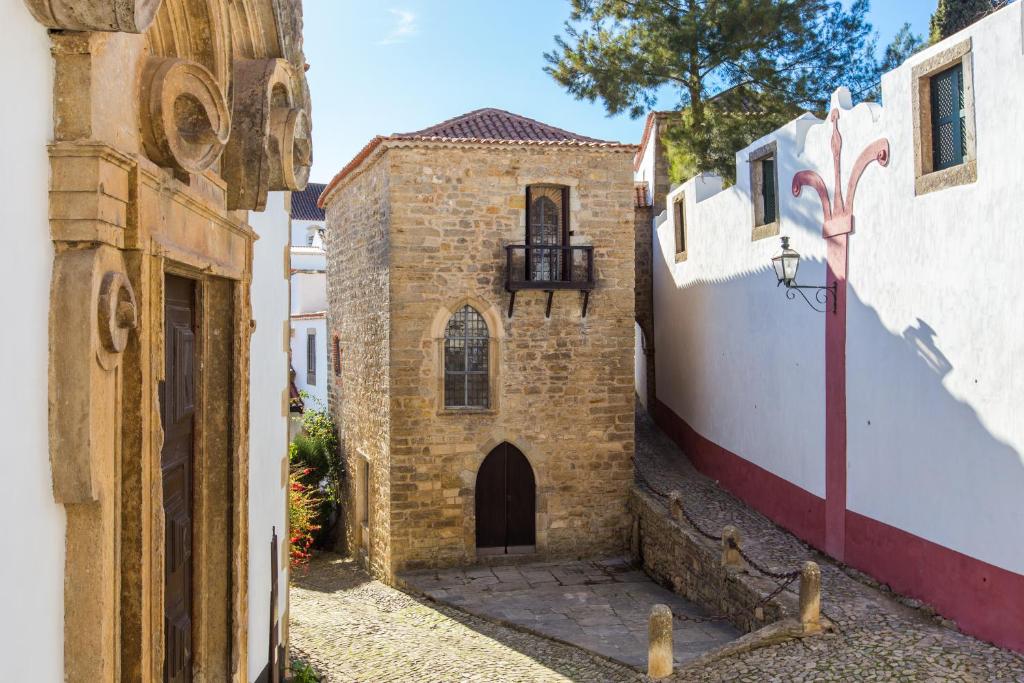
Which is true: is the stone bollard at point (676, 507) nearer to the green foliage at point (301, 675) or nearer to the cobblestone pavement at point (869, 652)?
the cobblestone pavement at point (869, 652)

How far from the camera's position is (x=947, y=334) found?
7.58 meters

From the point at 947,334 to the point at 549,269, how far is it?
7.21m

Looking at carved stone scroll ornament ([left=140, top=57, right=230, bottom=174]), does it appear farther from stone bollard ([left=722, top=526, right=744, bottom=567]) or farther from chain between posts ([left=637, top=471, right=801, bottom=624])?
stone bollard ([left=722, top=526, right=744, bottom=567])

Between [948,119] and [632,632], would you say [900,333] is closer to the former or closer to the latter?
[948,119]

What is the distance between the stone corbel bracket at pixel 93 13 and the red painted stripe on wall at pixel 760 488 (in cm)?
918

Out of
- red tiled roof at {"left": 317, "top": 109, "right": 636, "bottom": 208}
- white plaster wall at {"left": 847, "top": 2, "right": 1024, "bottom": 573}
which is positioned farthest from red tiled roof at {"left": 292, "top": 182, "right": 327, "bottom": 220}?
white plaster wall at {"left": 847, "top": 2, "right": 1024, "bottom": 573}

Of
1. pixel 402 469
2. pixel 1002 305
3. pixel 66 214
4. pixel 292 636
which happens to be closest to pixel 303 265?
pixel 402 469

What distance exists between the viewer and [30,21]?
2516 mm

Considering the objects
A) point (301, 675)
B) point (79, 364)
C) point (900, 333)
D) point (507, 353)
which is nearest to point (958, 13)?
point (900, 333)

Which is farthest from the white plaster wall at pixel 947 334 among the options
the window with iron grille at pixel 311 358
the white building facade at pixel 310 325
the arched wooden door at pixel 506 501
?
the window with iron grille at pixel 311 358

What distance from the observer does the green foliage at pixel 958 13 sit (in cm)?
1510

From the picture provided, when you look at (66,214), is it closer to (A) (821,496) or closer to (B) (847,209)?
(B) (847,209)

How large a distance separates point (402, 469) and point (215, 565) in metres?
8.79

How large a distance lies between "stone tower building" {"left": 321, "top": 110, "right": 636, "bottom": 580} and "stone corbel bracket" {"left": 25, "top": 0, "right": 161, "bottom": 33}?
35.1ft
